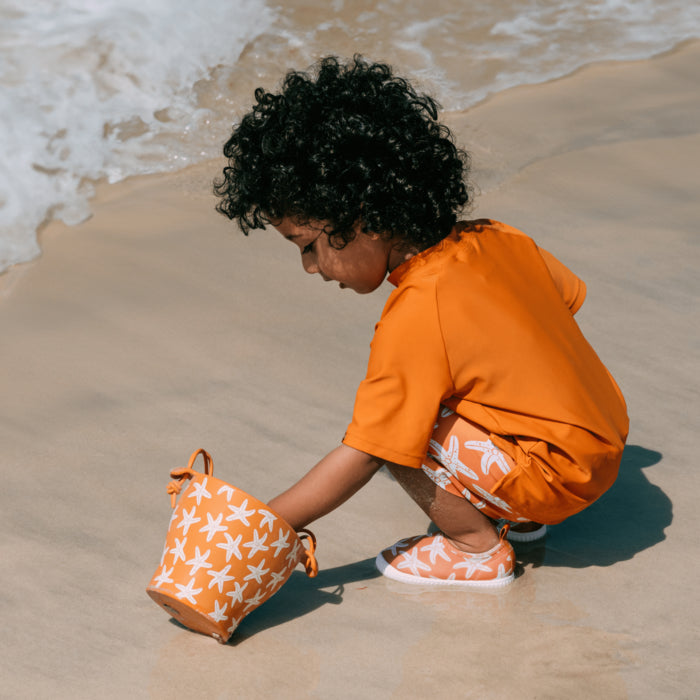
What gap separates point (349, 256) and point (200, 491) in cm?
53

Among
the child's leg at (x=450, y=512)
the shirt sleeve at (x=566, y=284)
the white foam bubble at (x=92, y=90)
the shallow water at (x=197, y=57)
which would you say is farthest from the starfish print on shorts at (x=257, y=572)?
the shallow water at (x=197, y=57)

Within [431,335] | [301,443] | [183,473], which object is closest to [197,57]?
[301,443]

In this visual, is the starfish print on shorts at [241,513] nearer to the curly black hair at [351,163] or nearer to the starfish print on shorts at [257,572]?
the starfish print on shorts at [257,572]

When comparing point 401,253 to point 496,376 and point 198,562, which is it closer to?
point 496,376

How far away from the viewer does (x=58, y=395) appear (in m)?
2.56

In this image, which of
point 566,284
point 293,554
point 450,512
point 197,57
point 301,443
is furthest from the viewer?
point 197,57

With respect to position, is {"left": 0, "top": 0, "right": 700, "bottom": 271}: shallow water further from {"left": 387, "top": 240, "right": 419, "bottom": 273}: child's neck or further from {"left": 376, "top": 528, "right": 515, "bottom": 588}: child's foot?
{"left": 376, "top": 528, "right": 515, "bottom": 588}: child's foot

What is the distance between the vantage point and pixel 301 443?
2.44 m

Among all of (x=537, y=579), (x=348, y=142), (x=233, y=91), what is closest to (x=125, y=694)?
(x=537, y=579)

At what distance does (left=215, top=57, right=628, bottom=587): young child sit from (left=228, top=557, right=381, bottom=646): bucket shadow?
10 cm

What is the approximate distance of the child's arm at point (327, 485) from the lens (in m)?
1.74

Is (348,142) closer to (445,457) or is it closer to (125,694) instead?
(445,457)

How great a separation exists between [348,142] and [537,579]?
95cm

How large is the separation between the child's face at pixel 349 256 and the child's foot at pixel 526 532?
64 cm
